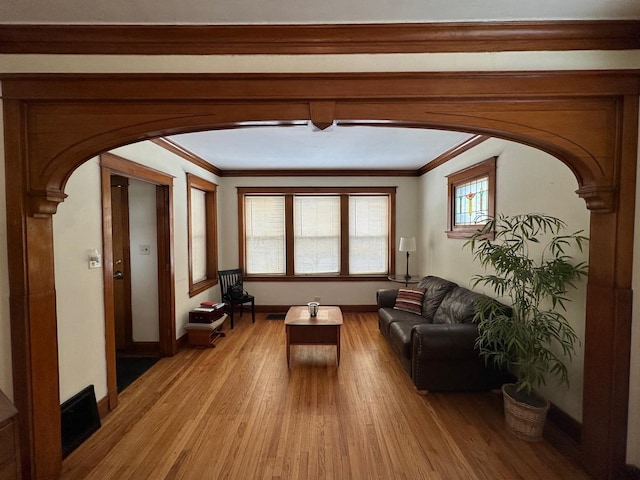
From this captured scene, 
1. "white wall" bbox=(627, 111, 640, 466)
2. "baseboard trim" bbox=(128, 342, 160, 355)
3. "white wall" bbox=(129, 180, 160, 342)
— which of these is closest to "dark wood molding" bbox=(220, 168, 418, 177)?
"white wall" bbox=(129, 180, 160, 342)

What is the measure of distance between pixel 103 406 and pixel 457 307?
3.40 m

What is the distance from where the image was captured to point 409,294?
4219 mm

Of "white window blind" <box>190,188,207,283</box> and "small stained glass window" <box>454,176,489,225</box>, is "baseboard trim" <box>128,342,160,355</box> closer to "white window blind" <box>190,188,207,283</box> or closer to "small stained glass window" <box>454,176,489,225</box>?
"white window blind" <box>190,188,207,283</box>

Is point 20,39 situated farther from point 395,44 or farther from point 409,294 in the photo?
point 409,294

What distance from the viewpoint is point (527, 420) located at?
223 cm

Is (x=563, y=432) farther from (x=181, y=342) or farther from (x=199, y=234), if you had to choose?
(x=199, y=234)

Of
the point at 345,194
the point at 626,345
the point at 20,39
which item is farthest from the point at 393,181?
the point at 20,39

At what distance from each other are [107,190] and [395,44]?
2494mm

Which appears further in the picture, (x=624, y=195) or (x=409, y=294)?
(x=409, y=294)

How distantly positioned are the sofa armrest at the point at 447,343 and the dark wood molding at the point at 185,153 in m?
3.15

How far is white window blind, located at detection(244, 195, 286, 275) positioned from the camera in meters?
5.58

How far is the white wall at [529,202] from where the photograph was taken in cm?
217

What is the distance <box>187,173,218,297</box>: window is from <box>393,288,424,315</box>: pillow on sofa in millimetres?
2888

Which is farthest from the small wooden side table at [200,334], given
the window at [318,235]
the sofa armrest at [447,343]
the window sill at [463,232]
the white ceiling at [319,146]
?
the window sill at [463,232]
